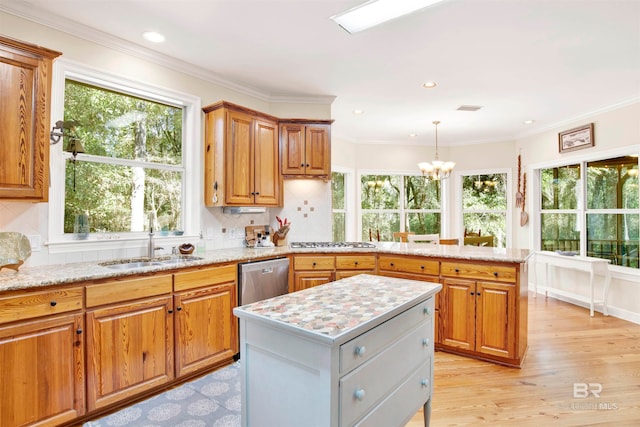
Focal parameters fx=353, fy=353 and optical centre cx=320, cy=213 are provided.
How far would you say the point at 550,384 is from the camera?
2686mm

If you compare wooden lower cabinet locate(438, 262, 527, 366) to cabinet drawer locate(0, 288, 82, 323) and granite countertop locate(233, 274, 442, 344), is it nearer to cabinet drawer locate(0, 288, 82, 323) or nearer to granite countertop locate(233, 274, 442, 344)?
granite countertop locate(233, 274, 442, 344)

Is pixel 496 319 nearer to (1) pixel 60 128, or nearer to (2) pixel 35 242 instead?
(2) pixel 35 242

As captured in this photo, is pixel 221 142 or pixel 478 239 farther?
pixel 478 239

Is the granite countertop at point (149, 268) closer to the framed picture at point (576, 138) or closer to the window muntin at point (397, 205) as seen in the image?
the framed picture at point (576, 138)

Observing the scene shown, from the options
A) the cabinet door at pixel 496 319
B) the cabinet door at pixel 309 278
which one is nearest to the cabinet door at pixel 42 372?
the cabinet door at pixel 309 278

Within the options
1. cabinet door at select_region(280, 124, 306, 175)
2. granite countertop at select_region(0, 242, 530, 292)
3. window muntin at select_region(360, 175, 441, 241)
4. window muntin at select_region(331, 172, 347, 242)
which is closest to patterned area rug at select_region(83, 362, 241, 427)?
granite countertop at select_region(0, 242, 530, 292)

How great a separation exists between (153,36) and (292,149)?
68.0 inches

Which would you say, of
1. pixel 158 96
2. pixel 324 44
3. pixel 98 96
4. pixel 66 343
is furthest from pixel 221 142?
pixel 66 343

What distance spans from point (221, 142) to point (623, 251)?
5009mm

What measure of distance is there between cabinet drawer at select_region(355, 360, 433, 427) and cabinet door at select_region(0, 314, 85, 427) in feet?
5.71

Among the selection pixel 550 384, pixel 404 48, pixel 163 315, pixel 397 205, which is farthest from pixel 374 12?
pixel 397 205

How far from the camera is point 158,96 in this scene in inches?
128

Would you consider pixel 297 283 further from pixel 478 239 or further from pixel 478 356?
pixel 478 239

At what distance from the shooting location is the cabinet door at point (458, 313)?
3.11m
